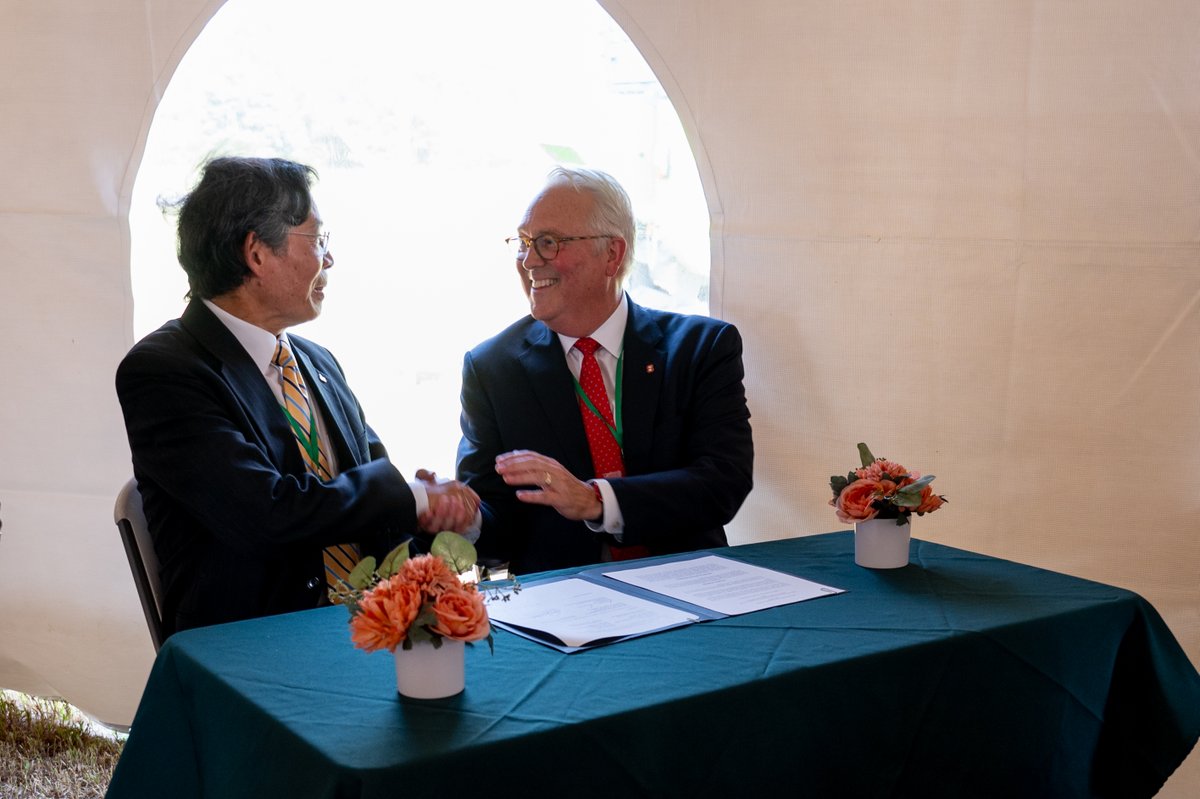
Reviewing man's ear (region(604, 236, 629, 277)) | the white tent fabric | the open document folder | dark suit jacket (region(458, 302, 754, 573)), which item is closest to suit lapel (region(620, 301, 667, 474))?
dark suit jacket (region(458, 302, 754, 573))

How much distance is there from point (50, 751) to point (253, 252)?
2.15m

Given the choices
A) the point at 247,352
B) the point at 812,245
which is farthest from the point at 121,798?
the point at 812,245

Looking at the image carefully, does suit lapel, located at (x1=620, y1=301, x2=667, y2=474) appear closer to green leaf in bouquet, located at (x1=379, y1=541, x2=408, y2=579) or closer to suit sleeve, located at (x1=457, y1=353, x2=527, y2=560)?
suit sleeve, located at (x1=457, y1=353, x2=527, y2=560)

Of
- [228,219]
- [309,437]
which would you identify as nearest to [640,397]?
[309,437]

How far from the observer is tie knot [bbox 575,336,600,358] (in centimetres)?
329

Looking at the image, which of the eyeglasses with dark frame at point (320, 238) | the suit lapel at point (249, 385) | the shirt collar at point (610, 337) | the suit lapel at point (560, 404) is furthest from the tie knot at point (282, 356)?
the shirt collar at point (610, 337)

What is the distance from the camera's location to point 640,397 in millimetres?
3203

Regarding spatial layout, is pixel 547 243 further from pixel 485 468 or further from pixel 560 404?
pixel 485 468

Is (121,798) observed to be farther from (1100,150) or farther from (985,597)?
(1100,150)

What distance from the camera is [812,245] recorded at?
3463 millimetres

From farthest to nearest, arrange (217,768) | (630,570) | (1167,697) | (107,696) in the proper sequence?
(107,696) → (630,570) → (1167,697) → (217,768)

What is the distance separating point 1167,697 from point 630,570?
3.50 feet

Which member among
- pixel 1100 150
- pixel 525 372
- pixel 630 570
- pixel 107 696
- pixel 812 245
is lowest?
pixel 107 696

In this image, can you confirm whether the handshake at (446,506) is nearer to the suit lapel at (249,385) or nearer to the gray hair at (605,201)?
the suit lapel at (249,385)
